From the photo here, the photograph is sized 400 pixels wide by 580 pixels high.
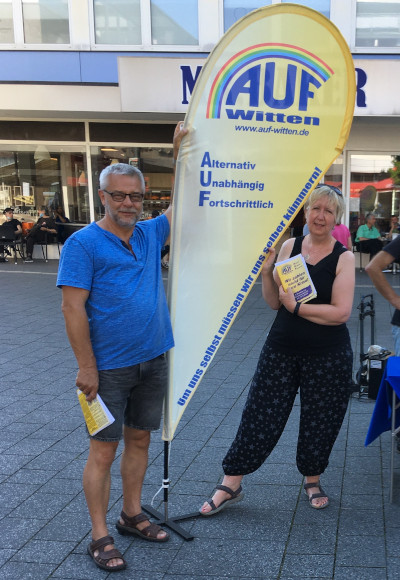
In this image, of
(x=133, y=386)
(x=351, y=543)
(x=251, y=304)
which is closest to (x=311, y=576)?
(x=351, y=543)

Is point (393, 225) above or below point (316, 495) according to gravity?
above

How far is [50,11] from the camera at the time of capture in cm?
1230

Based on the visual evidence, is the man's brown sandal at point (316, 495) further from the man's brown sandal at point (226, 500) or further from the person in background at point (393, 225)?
the person in background at point (393, 225)

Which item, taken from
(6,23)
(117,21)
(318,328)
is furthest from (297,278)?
(6,23)

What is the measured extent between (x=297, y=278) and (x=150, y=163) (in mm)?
11481

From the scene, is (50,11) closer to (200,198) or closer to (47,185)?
(47,185)

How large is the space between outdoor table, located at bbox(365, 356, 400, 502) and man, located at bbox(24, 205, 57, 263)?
38.6ft

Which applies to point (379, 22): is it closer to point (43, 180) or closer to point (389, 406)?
point (43, 180)

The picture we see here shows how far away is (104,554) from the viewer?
2.54m

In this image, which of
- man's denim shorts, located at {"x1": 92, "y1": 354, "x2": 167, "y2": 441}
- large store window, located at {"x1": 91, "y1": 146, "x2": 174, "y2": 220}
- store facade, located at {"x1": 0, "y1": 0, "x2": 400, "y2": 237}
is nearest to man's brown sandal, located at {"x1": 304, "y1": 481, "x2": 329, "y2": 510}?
man's denim shorts, located at {"x1": 92, "y1": 354, "x2": 167, "y2": 441}

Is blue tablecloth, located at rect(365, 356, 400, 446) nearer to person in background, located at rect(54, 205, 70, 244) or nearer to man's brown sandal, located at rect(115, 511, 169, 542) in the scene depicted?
man's brown sandal, located at rect(115, 511, 169, 542)

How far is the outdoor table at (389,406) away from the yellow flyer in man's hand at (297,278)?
0.68 metres

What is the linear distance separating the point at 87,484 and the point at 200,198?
58.6 inches

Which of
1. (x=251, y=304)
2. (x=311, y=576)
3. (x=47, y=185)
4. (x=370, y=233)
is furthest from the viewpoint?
(x=47, y=185)
